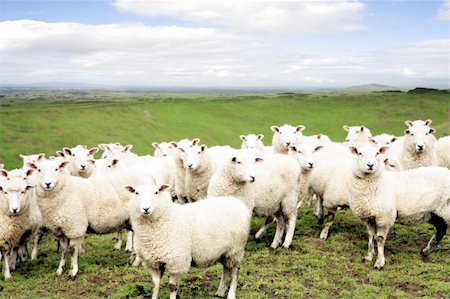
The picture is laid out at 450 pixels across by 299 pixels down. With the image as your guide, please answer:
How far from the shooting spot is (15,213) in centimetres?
987

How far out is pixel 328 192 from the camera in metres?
12.2

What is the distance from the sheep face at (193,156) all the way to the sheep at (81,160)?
3386 millimetres

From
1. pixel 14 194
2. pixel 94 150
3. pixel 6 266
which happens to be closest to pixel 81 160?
pixel 94 150

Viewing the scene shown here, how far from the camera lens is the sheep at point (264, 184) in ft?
34.2

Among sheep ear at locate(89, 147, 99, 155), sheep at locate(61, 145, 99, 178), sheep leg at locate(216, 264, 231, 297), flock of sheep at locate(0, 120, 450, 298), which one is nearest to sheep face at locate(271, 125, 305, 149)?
flock of sheep at locate(0, 120, 450, 298)

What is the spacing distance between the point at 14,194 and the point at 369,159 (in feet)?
27.0

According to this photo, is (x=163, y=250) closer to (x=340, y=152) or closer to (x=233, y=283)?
(x=233, y=283)

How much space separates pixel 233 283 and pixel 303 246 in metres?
3.71

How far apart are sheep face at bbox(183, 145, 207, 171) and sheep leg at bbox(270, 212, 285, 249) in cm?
269

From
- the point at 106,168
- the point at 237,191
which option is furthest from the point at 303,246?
the point at 106,168

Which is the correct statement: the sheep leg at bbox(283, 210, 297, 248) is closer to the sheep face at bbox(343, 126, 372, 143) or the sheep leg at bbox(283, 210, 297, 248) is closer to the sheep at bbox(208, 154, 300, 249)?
the sheep at bbox(208, 154, 300, 249)

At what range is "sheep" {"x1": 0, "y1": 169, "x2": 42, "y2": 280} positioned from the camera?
9852mm

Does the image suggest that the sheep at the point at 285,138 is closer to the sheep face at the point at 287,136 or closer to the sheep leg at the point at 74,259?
the sheep face at the point at 287,136

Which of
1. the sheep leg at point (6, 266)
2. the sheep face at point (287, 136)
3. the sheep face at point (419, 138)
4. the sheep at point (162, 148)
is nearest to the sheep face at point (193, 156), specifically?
the sheep face at point (287, 136)
